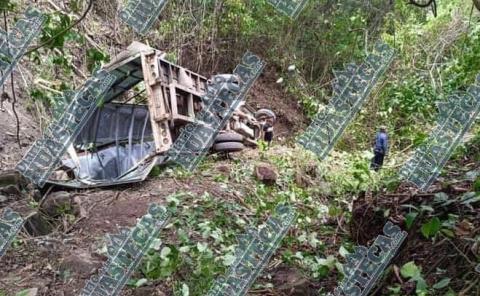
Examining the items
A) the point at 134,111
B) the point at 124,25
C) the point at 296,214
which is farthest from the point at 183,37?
the point at 296,214

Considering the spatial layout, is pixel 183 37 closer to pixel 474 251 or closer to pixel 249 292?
pixel 249 292

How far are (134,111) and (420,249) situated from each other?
5023 millimetres

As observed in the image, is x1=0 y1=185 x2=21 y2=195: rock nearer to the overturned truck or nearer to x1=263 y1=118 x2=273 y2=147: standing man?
the overturned truck

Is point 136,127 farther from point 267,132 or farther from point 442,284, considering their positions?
point 442,284

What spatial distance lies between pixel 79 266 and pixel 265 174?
2641 millimetres

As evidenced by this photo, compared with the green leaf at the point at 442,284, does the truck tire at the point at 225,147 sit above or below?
below

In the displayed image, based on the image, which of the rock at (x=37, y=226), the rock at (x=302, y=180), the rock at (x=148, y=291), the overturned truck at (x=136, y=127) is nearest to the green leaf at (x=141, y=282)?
the rock at (x=148, y=291)

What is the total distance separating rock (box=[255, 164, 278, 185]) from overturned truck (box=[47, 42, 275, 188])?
87cm

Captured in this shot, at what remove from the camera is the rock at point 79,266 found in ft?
11.3

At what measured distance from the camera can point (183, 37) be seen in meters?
9.53

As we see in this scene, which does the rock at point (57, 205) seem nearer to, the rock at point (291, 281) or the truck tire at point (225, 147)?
the truck tire at point (225, 147)

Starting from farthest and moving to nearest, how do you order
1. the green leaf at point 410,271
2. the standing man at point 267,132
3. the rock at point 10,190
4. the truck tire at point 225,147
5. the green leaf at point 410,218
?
the standing man at point 267,132 → the truck tire at point 225,147 → the rock at point 10,190 → the green leaf at point 410,218 → the green leaf at point 410,271

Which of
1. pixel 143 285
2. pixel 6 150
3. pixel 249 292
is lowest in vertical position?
pixel 6 150

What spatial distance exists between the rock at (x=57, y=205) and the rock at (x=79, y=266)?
1.06 meters
